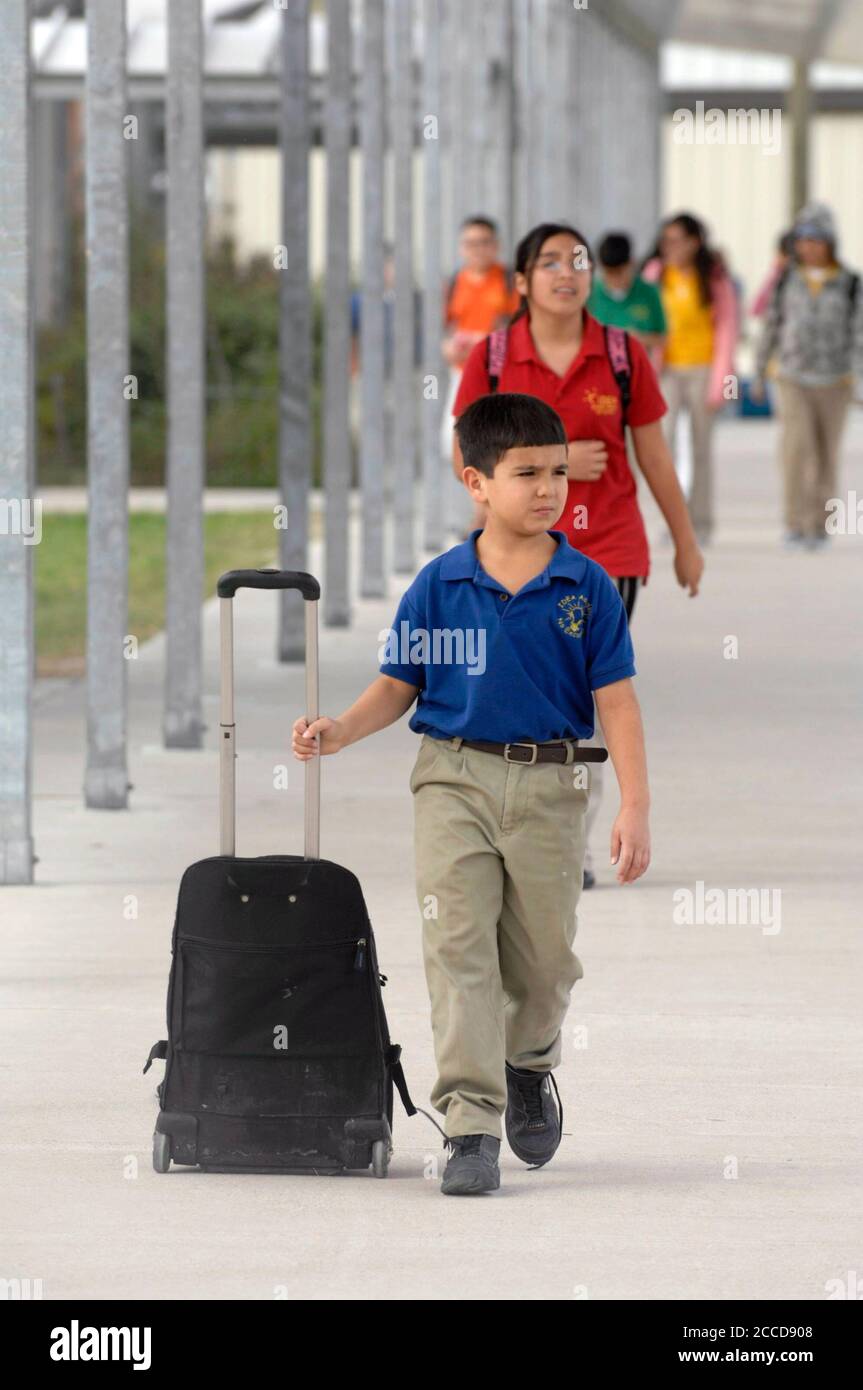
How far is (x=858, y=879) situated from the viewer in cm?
850

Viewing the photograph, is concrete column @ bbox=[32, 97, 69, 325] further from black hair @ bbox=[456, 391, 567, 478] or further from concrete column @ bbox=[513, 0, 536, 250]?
black hair @ bbox=[456, 391, 567, 478]

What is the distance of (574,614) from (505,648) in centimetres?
14

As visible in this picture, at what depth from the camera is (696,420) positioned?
18344mm

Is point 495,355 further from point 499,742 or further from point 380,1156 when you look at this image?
point 380,1156

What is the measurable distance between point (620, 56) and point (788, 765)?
30824mm

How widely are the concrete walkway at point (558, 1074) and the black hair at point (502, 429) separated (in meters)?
1.32

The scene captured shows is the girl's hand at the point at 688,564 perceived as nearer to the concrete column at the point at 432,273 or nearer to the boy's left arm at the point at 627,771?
the boy's left arm at the point at 627,771

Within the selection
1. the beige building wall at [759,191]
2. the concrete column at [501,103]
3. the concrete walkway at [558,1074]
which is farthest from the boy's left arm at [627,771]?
the beige building wall at [759,191]

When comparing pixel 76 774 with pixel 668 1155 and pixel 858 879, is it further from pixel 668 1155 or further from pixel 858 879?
pixel 668 1155

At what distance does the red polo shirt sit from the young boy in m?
2.35

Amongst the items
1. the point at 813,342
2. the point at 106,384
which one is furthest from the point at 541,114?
the point at 106,384

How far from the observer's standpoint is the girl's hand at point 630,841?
5.21 m

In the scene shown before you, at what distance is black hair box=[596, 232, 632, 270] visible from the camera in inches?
602
